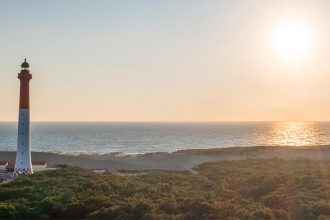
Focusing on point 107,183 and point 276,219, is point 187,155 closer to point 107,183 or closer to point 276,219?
point 107,183

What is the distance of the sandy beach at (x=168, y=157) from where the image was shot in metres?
54.9

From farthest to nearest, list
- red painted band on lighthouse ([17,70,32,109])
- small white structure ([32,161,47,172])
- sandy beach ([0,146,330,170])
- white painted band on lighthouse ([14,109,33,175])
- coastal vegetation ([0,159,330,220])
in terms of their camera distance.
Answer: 1. sandy beach ([0,146,330,170])
2. small white structure ([32,161,47,172])
3. white painted band on lighthouse ([14,109,33,175])
4. red painted band on lighthouse ([17,70,32,109])
5. coastal vegetation ([0,159,330,220])

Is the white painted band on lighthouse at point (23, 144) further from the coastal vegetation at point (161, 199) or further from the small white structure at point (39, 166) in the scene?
the small white structure at point (39, 166)

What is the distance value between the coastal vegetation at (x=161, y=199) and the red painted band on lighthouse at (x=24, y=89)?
519 centimetres

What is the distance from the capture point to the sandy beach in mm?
54906

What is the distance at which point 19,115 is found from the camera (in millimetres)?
32781

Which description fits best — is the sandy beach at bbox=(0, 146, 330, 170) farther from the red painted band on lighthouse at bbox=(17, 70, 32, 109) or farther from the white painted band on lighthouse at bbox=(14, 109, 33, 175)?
the red painted band on lighthouse at bbox=(17, 70, 32, 109)

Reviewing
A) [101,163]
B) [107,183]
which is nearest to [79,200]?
[107,183]

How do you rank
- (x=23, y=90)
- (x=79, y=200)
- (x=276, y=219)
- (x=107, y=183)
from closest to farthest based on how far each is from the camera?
(x=276, y=219) → (x=79, y=200) → (x=107, y=183) → (x=23, y=90)

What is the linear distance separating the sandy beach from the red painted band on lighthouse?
20796mm

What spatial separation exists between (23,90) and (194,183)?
14.1 m

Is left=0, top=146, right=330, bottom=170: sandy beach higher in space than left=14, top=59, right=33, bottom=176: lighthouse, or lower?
lower

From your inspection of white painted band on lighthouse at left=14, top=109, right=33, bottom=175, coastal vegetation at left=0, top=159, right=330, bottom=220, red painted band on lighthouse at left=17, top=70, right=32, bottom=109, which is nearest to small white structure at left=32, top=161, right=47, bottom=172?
white painted band on lighthouse at left=14, top=109, right=33, bottom=175

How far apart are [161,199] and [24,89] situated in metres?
14.7
